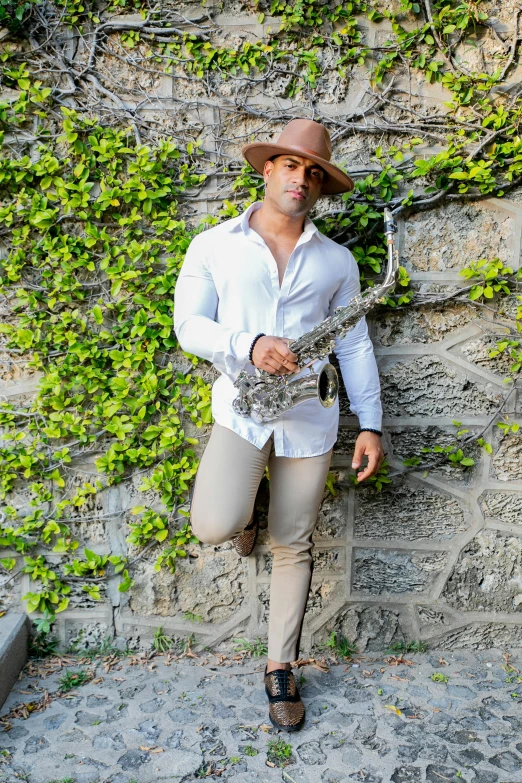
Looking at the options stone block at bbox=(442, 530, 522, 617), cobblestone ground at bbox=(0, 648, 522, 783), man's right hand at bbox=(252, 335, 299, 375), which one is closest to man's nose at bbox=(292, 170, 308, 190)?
man's right hand at bbox=(252, 335, 299, 375)

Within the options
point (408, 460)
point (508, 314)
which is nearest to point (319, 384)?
point (408, 460)

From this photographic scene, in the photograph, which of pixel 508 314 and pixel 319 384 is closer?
pixel 319 384

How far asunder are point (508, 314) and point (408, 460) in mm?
830

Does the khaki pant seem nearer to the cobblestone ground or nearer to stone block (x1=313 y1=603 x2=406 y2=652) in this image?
the cobblestone ground

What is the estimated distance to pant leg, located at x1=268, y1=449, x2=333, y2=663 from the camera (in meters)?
2.58

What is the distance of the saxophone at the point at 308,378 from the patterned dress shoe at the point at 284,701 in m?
1.06

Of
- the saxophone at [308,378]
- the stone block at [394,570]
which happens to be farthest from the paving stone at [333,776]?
the saxophone at [308,378]

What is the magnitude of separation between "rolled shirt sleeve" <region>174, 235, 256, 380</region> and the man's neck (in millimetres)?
268

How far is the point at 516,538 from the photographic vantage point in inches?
120

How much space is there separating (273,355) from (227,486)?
1.94 ft

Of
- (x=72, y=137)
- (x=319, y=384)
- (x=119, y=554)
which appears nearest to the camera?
(x=319, y=384)

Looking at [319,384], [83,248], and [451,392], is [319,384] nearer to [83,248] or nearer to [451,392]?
[451,392]

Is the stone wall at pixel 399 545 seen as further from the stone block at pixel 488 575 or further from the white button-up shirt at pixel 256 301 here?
the white button-up shirt at pixel 256 301

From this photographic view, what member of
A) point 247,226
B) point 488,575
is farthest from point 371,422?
point 488,575
